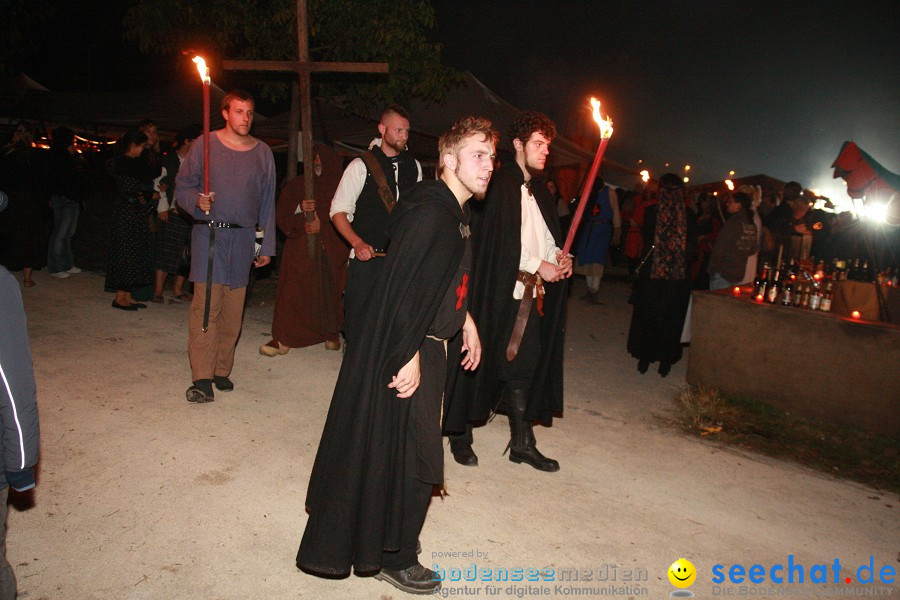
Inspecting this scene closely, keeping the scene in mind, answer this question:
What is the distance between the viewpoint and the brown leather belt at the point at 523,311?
4383 millimetres

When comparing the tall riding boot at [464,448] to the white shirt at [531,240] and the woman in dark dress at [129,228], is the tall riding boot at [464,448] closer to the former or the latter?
the white shirt at [531,240]

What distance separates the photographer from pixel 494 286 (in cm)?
443

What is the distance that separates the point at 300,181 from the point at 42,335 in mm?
2914

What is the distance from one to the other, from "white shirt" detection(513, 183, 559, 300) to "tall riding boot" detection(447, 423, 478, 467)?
105 cm

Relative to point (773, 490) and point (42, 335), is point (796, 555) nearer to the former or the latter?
point (773, 490)

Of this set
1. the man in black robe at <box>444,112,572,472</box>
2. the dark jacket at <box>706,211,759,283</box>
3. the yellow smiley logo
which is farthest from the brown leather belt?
the dark jacket at <box>706,211,759,283</box>

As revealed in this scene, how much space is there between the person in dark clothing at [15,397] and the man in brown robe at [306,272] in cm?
425

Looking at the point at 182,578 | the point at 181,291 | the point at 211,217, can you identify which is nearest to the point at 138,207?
the point at 181,291

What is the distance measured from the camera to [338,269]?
22.5ft

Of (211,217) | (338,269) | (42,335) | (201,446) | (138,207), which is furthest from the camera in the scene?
(138,207)

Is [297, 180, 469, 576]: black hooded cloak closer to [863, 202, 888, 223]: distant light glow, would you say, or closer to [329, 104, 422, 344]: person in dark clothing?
[329, 104, 422, 344]: person in dark clothing

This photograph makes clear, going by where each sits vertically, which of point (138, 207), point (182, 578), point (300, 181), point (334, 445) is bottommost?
point (182, 578)

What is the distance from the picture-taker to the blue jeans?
8.96 meters

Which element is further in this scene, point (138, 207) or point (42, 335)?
point (138, 207)
